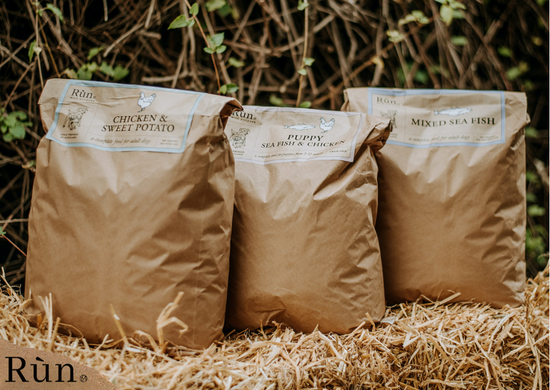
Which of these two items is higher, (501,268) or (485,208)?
(485,208)

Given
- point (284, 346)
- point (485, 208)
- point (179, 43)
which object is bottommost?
point (284, 346)

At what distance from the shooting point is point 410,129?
95 centimetres

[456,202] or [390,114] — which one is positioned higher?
[390,114]

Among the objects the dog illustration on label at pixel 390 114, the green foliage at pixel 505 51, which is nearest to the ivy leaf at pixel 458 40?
the green foliage at pixel 505 51

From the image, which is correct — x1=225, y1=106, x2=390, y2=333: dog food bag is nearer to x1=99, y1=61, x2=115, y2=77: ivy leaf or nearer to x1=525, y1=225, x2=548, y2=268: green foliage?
x1=99, y1=61, x2=115, y2=77: ivy leaf

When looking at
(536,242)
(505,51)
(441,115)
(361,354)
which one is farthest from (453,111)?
(536,242)

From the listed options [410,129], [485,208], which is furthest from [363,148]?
[485,208]

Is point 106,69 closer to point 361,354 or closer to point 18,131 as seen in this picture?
point 18,131

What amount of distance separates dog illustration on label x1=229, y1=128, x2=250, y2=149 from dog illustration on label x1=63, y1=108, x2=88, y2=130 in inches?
11.7

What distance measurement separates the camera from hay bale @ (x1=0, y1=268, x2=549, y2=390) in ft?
2.09

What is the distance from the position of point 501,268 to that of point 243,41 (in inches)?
38.9

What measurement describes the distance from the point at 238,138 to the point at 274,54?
480 millimetres

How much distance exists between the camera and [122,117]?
2.34 ft

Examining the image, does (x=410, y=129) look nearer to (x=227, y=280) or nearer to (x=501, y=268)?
(x=501, y=268)
